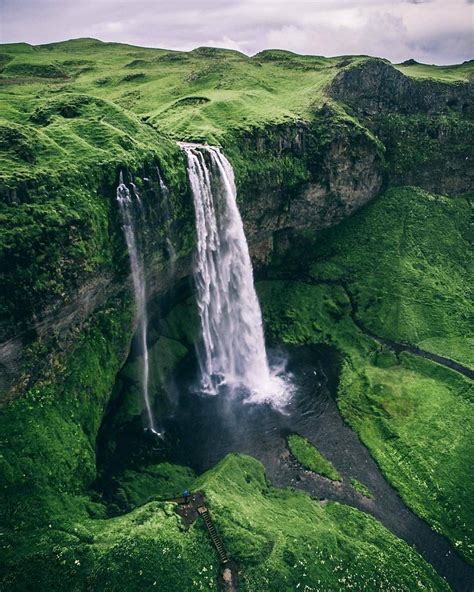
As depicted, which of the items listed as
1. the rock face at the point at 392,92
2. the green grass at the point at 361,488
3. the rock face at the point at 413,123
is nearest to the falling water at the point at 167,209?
the green grass at the point at 361,488

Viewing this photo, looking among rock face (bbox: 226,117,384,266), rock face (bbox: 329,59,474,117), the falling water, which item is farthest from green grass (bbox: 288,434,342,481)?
rock face (bbox: 329,59,474,117)

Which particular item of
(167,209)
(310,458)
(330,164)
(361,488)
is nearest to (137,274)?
(167,209)

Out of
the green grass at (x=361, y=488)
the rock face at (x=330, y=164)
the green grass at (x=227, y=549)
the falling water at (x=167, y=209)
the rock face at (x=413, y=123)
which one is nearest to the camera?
the green grass at (x=227, y=549)

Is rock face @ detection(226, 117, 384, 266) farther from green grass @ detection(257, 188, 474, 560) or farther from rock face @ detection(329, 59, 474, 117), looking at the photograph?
rock face @ detection(329, 59, 474, 117)

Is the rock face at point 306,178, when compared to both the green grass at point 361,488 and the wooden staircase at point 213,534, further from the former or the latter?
the wooden staircase at point 213,534

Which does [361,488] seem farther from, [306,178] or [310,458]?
[306,178]

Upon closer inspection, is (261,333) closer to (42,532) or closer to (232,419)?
(232,419)
